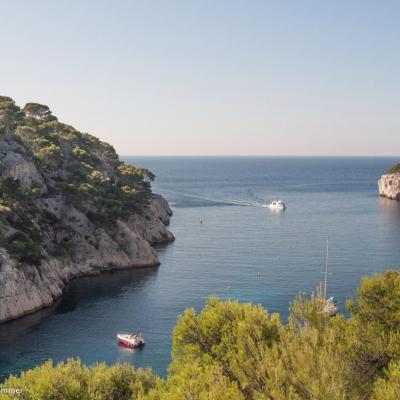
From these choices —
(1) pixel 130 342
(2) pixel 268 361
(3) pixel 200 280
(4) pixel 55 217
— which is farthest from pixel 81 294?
(2) pixel 268 361

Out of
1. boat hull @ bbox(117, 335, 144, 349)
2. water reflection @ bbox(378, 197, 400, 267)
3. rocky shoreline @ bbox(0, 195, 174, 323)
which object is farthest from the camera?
water reflection @ bbox(378, 197, 400, 267)

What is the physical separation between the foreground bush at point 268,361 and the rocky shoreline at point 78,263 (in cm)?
4366

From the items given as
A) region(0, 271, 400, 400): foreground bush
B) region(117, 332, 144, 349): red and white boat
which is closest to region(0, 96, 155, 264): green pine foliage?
region(117, 332, 144, 349): red and white boat

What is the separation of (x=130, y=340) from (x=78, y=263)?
37460mm

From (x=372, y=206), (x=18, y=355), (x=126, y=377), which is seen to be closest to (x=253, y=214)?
(x=372, y=206)

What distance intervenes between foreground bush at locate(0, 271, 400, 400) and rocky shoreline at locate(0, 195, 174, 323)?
1719 inches

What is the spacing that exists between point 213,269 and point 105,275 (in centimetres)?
2120

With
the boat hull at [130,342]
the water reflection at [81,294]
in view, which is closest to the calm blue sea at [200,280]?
the water reflection at [81,294]

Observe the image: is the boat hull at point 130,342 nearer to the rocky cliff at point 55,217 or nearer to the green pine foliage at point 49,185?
the rocky cliff at point 55,217

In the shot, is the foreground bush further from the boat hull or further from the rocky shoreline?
the rocky shoreline

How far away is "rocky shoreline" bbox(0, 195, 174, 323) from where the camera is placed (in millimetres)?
71375

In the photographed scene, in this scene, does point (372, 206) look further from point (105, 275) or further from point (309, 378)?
point (309, 378)

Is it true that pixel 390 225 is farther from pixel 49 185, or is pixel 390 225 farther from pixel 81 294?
pixel 81 294

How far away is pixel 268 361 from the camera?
23562mm
